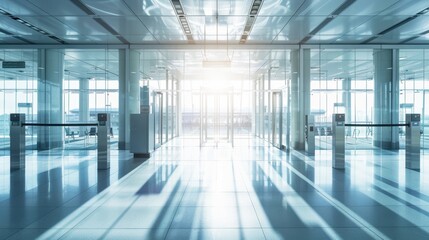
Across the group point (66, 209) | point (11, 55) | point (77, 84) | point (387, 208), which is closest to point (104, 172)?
point (66, 209)

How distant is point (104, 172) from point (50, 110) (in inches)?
284

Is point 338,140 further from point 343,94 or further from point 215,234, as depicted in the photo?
point 343,94

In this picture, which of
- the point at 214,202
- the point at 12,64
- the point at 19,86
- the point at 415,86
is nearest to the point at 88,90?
the point at 19,86

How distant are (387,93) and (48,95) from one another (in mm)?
14511

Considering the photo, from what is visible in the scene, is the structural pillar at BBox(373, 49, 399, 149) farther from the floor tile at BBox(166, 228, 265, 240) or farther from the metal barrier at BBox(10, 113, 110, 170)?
the floor tile at BBox(166, 228, 265, 240)

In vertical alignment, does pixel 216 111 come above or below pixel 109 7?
below

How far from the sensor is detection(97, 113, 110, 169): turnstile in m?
7.71

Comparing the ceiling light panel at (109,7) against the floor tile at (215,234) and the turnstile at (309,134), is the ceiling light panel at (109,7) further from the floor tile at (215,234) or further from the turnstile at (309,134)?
the turnstile at (309,134)

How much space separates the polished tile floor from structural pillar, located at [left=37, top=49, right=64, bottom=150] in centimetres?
481

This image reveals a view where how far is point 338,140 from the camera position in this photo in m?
8.09

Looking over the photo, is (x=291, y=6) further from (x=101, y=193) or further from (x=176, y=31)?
(x=101, y=193)

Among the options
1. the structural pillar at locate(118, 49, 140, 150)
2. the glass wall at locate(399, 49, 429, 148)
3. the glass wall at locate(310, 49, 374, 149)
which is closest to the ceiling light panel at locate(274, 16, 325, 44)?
the glass wall at locate(310, 49, 374, 149)

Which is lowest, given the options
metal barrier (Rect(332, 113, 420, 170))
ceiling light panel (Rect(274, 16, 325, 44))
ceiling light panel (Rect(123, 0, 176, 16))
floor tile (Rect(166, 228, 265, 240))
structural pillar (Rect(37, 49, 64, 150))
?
floor tile (Rect(166, 228, 265, 240))

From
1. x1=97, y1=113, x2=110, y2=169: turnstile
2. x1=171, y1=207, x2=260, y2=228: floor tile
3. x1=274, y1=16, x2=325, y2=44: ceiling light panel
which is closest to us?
x1=171, y1=207, x2=260, y2=228: floor tile
